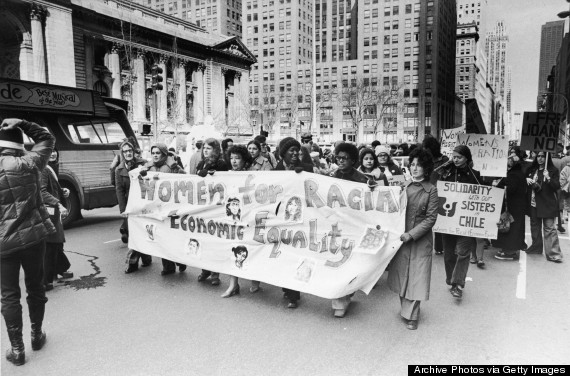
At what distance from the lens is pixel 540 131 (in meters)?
7.62

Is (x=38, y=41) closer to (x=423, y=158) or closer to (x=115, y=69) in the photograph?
(x=115, y=69)

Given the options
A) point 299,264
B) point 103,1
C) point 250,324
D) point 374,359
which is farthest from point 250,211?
point 103,1

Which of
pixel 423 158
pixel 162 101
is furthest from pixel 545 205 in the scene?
pixel 162 101

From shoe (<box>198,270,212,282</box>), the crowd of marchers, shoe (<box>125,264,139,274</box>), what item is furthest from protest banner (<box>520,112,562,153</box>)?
shoe (<box>125,264,139,274</box>)

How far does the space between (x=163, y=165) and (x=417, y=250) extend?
3975 mm

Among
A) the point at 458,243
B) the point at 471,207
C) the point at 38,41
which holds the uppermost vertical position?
the point at 38,41

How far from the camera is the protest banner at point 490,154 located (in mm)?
7316

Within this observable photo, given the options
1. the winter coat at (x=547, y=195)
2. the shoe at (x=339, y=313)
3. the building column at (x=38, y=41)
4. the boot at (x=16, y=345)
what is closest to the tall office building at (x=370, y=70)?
the building column at (x=38, y=41)

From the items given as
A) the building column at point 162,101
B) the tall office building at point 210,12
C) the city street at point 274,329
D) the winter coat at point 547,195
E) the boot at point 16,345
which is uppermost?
the tall office building at point 210,12

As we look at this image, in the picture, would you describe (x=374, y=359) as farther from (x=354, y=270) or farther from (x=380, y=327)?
(x=354, y=270)

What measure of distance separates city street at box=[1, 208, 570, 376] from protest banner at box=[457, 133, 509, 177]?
1780 millimetres

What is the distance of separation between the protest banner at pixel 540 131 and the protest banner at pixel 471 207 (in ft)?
7.06

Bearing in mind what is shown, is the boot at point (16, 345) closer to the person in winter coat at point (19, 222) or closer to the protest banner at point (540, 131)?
the person in winter coat at point (19, 222)

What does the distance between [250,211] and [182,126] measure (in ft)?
191
